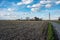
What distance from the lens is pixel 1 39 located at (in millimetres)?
10969

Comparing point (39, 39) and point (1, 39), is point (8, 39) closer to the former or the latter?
point (1, 39)

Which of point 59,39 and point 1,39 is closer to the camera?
point 1,39

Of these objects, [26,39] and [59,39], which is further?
[59,39]

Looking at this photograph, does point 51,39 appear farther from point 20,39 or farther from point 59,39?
point 20,39

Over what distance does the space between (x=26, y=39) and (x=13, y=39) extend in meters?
0.99

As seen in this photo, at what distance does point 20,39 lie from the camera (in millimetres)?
10922

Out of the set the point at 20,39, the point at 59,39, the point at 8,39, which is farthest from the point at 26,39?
the point at 59,39

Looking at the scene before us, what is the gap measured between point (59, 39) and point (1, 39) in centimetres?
461

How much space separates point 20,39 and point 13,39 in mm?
526

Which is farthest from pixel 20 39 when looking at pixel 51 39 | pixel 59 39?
pixel 59 39

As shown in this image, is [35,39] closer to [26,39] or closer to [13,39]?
[26,39]

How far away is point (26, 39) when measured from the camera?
11094mm

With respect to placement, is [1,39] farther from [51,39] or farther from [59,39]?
[59,39]

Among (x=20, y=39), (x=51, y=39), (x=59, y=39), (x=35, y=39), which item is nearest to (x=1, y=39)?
(x=20, y=39)
